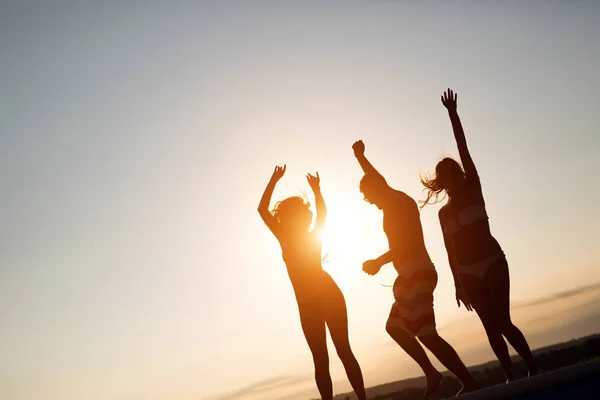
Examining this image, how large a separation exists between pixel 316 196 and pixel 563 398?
4.16 metres

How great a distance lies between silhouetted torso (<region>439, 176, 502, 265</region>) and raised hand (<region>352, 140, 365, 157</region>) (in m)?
1.23

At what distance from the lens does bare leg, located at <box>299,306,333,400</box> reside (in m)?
7.67

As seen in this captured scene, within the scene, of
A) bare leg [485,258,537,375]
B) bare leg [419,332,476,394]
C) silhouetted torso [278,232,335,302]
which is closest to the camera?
bare leg [419,332,476,394]

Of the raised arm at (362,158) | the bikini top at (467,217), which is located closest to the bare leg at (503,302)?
the bikini top at (467,217)

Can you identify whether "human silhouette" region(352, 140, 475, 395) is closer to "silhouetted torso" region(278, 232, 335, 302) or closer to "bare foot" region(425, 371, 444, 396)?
"bare foot" region(425, 371, 444, 396)

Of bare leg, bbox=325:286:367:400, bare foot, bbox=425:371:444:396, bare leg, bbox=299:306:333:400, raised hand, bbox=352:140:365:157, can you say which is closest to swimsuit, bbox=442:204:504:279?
bare foot, bbox=425:371:444:396

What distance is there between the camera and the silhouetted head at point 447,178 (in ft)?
24.8

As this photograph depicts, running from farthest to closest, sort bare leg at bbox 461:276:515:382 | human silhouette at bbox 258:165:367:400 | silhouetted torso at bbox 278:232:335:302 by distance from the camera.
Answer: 1. silhouetted torso at bbox 278:232:335:302
2. human silhouette at bbox 258:165:367:400
3. bare leg at bbox 461:276:515:382

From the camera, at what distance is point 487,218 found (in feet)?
24.6

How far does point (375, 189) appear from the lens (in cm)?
775

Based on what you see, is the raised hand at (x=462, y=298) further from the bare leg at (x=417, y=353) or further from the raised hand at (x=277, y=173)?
the raised hand at (x=277, y=173)

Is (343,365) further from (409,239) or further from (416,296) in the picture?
(409,239)

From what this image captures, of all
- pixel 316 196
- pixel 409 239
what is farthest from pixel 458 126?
pixel 316 196

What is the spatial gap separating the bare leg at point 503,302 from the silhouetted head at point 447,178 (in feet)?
3.33
